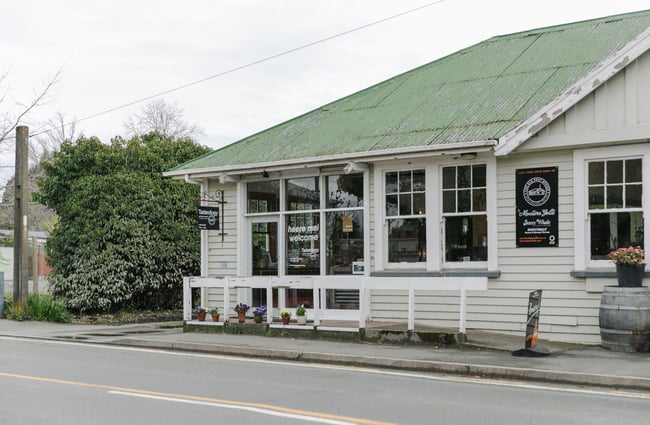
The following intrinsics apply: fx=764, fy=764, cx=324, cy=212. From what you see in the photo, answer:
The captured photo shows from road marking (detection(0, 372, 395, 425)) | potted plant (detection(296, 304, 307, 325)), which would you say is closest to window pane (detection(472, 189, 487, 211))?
potted plant (detection(296, 304, 307, 325))

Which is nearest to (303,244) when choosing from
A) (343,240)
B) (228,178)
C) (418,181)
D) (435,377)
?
(343,240)

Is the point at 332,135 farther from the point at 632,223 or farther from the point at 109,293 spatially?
the point at 109,293

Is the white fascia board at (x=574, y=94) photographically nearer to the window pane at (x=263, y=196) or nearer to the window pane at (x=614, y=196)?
the window pane at (x=614, y=196)

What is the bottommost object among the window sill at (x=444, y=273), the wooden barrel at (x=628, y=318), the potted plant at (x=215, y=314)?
the potted plant at (x=215, y=314)

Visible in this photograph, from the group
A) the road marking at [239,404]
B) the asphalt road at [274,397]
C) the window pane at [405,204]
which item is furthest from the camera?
the window pane at [405,204]

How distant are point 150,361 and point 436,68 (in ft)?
32.3

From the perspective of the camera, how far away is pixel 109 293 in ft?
66.4

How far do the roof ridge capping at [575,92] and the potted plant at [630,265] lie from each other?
8.09 feet

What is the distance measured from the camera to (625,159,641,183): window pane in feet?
41.4

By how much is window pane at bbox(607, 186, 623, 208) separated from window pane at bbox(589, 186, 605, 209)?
0.10 m

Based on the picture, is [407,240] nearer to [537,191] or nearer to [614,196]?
[537,191]

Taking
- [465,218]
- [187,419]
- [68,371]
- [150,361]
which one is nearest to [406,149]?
[465,218]

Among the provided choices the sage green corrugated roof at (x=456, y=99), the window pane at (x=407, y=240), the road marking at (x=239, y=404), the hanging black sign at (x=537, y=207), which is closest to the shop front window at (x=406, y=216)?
the window pane at (x=407, y=240)

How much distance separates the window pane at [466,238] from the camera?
46.0 ft
